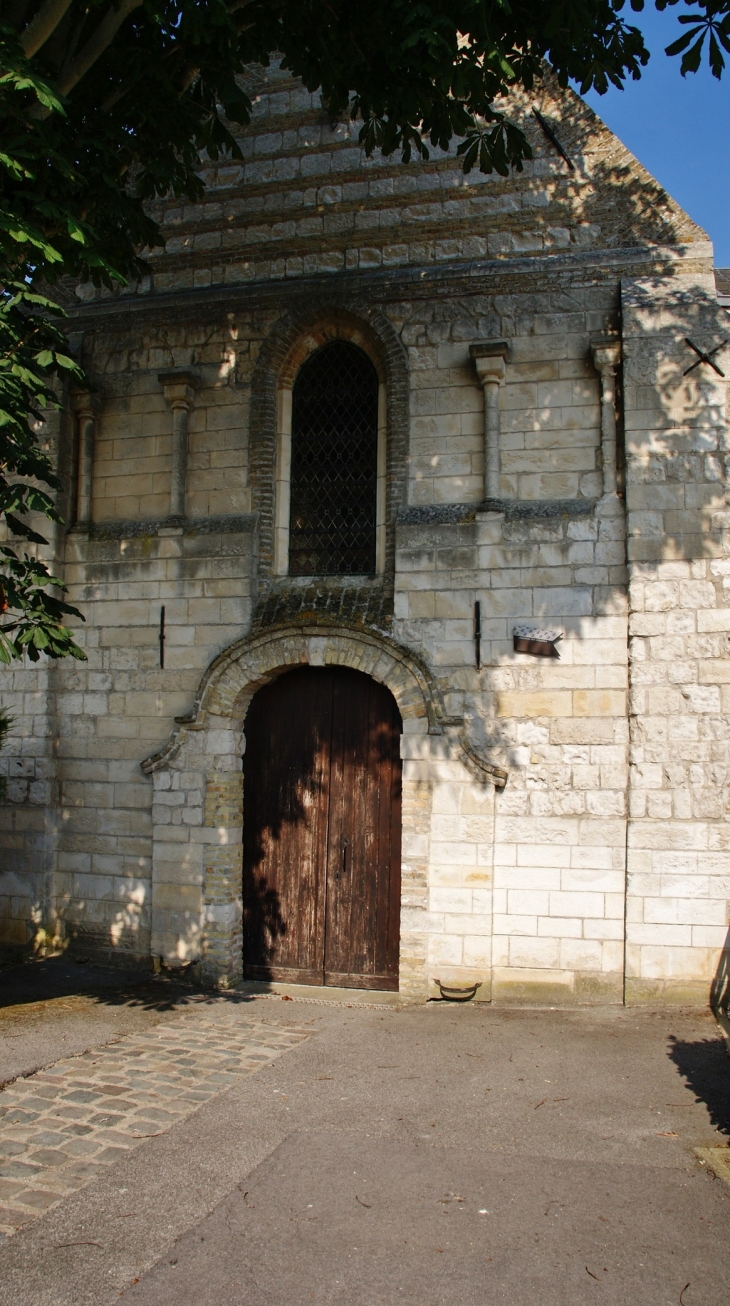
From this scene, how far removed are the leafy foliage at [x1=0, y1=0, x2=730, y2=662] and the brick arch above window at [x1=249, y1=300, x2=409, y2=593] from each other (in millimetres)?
1662

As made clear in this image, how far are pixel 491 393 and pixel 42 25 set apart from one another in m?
4.11

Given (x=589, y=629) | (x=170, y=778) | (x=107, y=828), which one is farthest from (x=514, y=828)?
(x=107, y=828)

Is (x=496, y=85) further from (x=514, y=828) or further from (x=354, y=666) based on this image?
(x=514, y=828)

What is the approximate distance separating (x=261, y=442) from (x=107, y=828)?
3816 millimetres

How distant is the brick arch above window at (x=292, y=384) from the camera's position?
26.7 feet

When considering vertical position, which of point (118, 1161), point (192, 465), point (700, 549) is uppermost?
point (192, 465)

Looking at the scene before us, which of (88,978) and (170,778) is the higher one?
(170,778)

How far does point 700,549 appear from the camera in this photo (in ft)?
24.4

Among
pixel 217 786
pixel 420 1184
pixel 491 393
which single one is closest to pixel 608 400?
pixel 491 393

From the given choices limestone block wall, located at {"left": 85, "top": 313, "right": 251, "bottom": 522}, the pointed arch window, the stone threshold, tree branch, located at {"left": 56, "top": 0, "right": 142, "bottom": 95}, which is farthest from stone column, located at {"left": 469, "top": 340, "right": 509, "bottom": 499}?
the stone threshold

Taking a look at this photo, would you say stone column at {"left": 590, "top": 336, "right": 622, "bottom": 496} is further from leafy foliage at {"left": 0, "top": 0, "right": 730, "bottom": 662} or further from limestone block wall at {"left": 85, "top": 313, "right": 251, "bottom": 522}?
limestone block wall at {"left": 85, "top": 313, "right": 251, "bottom": 522}

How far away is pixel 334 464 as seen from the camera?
8594mm

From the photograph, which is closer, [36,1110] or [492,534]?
[36,1110]

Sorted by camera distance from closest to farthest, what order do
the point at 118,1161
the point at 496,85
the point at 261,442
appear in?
the point at 118,1161, the point at 496,85, the point at 261,442
